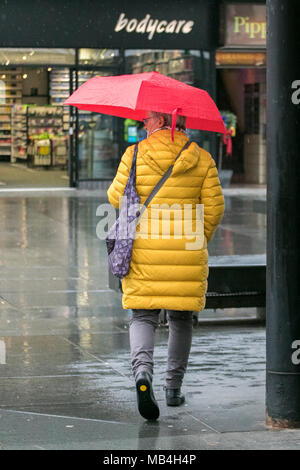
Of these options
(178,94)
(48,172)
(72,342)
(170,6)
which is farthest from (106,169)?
(178,94)

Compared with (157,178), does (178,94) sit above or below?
above

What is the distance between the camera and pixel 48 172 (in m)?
25.6

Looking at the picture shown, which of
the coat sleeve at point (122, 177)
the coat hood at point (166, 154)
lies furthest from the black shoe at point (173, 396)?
the coat hood at point (166, 154)

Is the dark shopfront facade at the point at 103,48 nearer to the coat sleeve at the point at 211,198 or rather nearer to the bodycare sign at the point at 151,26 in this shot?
the bodycare sign at the point at 151,26

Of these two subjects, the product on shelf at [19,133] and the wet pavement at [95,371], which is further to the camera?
the product on shelf at [19,133]

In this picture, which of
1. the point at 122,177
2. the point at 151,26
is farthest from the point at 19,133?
the point at 122,177

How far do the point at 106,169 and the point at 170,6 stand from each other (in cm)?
397

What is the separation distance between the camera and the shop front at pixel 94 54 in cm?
2281

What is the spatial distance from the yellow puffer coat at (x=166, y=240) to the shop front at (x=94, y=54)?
1718 centimetres

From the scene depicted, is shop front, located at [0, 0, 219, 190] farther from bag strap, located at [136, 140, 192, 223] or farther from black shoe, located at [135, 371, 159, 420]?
black shoe, located at [135, 371, 159, 420]

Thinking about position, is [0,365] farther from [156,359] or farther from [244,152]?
[244,152]

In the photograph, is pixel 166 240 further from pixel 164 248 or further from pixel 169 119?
pixel 169 119

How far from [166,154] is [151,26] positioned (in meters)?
17.7

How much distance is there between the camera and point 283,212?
18.9 ft
